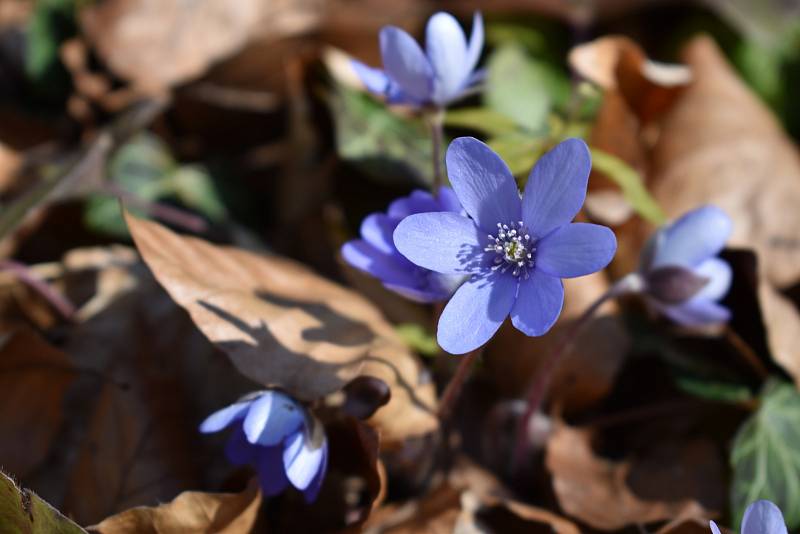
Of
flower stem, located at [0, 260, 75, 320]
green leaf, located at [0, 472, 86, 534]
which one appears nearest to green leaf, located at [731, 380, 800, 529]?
green leaf, located at [0, 472, 86, 534]

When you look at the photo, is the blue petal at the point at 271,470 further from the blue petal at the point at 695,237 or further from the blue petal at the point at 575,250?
the blue petal at the point at 695,237

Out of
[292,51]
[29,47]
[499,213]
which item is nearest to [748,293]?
[499,213]

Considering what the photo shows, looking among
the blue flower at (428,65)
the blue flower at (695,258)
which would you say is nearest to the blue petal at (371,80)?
the blue flower at (428,65)

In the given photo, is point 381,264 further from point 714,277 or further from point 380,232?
point 714,277

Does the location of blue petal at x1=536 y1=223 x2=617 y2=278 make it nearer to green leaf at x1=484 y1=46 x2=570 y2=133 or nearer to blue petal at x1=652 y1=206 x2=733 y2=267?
blue petal at x1=652 y1=206 x2=733 y2=267

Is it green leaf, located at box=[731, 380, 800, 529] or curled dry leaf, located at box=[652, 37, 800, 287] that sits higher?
curled dry leaf, located at box=[652, 37, 800, 287]

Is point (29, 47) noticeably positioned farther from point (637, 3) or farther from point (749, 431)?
point (749, 431)
